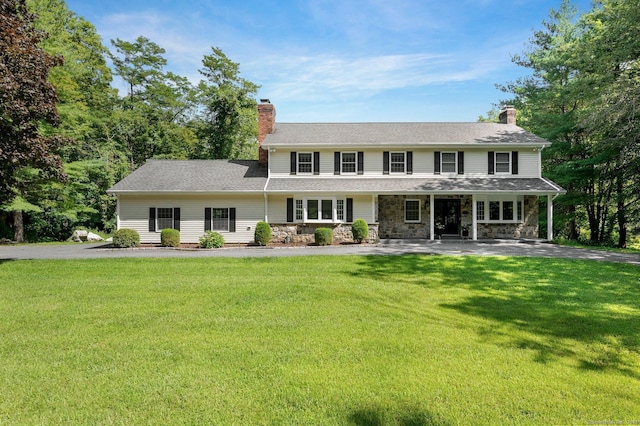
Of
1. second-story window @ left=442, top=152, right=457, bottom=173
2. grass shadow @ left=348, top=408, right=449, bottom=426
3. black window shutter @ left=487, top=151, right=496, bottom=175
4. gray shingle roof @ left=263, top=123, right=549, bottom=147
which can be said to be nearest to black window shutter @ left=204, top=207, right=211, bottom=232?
gray shingle roof @ left=263, top=123, right=549, bottom=147

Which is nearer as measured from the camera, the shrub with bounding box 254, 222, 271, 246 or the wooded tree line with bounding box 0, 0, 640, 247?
the wooded tree line with bounding box 0, 0, 640, 247

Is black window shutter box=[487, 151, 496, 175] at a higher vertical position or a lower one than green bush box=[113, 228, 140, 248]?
higher

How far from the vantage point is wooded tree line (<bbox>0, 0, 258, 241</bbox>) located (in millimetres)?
10648

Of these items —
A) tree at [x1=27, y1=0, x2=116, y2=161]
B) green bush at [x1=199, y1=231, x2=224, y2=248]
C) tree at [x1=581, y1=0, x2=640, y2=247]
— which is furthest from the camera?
tree at [x1=27, y1=0, x2=116, y2=161]

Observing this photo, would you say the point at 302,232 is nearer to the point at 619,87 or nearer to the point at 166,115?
the point at 619,87

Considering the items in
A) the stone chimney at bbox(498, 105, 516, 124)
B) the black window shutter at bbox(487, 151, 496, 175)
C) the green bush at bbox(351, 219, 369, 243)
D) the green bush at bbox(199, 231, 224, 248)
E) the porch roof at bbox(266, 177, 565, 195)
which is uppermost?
the stone chimney at bbox(498, 105, 516, 124)

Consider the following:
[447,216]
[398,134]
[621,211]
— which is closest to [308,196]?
[398,134]

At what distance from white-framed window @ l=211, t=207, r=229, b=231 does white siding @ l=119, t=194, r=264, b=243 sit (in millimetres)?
284

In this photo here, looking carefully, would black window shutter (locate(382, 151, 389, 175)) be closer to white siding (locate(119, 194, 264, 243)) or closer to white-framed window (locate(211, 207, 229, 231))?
white siding (locate(119, 194, 264, 243))

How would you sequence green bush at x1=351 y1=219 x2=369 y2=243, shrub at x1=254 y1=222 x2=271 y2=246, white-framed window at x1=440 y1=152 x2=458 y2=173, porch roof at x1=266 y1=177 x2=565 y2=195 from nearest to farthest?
1. green bush at x1=351 y1=219 x2=369 y2=243
2. shrub at x1=254 y1=222 x2=271 y2=246
3. porch roof at x1=266 y1=177 x2=565 y2=195
4. white-framed window at x1=440 y1=152 x2=458 y2=173

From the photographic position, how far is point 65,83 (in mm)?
22078

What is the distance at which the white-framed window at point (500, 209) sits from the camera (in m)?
19.3

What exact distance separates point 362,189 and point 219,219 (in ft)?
26.7

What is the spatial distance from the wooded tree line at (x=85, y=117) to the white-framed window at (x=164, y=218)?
4818 mm
